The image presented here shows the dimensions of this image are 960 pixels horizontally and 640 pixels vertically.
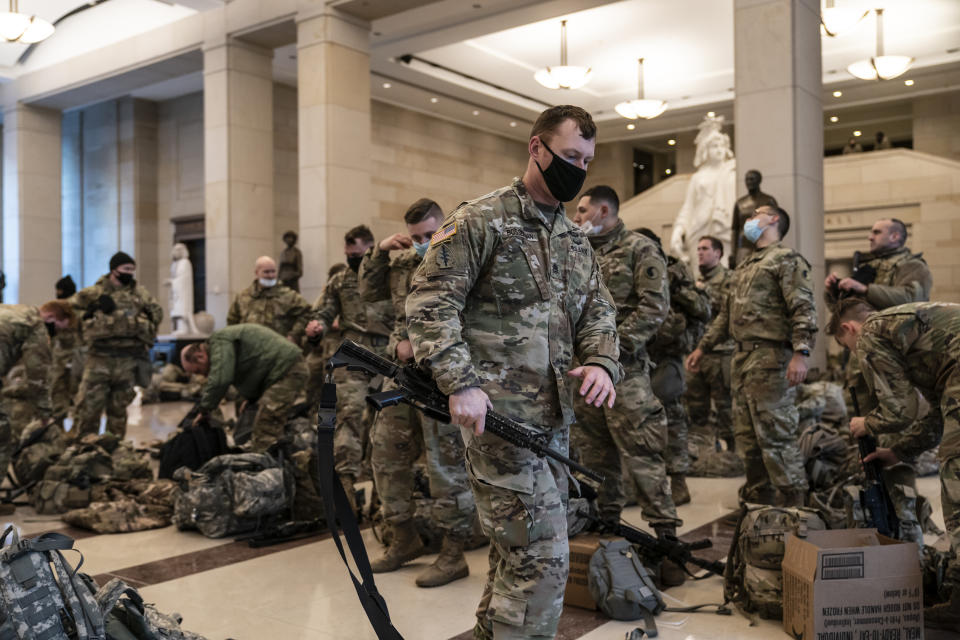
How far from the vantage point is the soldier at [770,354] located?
4.40 m

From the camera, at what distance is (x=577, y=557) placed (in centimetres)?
331

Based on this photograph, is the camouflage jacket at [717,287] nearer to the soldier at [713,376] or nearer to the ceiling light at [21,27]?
the soldier at [713,376]

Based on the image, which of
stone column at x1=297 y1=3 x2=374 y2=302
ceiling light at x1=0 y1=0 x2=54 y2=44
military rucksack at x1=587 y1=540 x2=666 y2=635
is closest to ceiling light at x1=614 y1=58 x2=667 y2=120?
stone column at x1=297 y1=3 x2=374 y2=302

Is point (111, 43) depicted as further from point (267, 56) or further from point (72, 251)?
point (72, 251)

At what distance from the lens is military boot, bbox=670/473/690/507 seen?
210 inches

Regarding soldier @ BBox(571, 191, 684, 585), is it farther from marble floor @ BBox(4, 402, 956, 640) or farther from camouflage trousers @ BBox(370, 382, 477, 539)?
camouflage trousers @ BBox(370, 382, 477, 539)

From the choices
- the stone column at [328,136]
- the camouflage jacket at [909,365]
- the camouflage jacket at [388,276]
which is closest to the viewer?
the camouflage jacket at [909,365]

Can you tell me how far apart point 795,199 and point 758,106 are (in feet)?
3.20

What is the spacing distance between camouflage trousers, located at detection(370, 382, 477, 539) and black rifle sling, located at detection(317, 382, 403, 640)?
1.22 m

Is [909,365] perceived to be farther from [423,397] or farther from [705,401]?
[705,401]

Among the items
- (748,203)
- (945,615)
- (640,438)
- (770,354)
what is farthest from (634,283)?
(748,203)

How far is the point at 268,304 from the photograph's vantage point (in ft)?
24.3

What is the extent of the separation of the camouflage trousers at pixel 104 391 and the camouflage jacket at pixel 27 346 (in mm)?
1563

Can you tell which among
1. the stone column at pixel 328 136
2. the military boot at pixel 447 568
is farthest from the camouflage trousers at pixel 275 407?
the stone column at pixel 328 136
